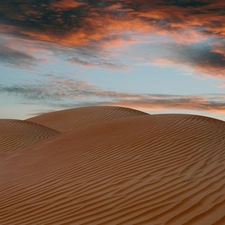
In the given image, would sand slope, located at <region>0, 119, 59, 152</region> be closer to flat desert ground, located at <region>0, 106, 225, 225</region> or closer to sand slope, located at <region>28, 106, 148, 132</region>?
sand slope, located at <region>28, 106, 148, 132</region>

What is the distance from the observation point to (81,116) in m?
27.4

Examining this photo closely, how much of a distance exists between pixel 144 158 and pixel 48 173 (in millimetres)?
2343

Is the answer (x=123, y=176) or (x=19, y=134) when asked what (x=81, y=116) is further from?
(x=123, y=176)

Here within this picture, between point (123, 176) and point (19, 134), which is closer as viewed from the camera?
point (123, 176)

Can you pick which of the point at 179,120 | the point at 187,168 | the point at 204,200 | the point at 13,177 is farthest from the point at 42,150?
the point at 204,200

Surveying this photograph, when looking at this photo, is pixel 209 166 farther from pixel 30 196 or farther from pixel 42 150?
pixel 42 150

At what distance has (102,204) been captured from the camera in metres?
6.98

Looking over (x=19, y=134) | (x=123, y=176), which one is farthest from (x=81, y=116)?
(x=123, y=176)

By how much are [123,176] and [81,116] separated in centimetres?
1892

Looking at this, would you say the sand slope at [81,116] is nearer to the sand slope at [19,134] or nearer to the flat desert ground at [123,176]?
the sand slope at [19,134]

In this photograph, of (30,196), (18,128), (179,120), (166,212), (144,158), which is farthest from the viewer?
(18,128)

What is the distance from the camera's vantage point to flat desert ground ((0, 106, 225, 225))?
631 centimetres

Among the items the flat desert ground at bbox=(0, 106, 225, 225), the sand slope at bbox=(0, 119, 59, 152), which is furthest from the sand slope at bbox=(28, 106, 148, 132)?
the flat desert ground at bbox=(0, 106, 225, 225)

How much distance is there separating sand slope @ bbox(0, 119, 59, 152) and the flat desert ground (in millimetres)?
4139
